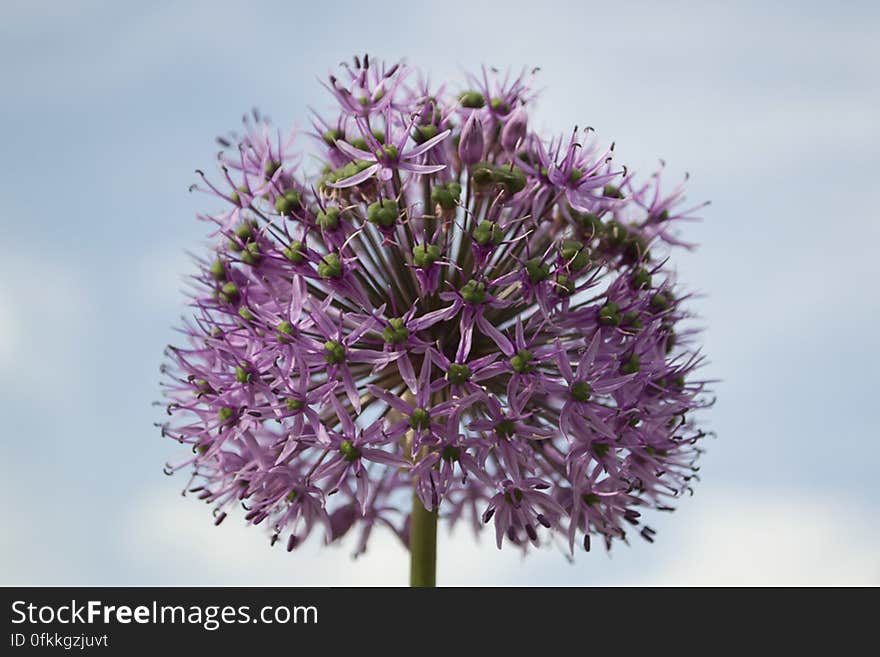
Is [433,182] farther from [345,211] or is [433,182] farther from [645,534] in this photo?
[645,534]

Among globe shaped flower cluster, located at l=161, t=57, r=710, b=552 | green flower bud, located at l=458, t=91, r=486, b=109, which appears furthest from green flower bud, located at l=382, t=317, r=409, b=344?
green flower bud, located at l=458, t=91, r=486, b=109

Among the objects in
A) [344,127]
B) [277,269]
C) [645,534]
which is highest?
[344,127]

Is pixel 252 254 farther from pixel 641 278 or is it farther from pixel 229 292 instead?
pixel 641 278

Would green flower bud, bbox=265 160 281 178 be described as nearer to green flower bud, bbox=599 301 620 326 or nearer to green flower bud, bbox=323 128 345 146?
green flower bud, bbox=323 128 345 146

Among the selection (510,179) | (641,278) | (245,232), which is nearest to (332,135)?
(245,232)

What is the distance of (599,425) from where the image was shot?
5676 millimetres

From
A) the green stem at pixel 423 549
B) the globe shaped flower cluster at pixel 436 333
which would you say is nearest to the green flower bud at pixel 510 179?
the globe shaped flower cluster at pixel 436 333

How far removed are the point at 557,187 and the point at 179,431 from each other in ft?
9.60

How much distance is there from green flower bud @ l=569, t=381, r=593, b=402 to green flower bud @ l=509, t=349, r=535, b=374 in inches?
11.6

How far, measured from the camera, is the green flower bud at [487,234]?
570 centimetres

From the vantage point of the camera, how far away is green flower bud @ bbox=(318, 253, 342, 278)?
5703 millimetres

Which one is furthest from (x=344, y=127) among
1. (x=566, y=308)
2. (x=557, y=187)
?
(x=566, y=308)

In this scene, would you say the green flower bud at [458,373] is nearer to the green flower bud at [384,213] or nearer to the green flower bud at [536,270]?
the green flower bud at [536,270]

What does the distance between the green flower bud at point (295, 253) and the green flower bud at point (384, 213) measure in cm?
45
